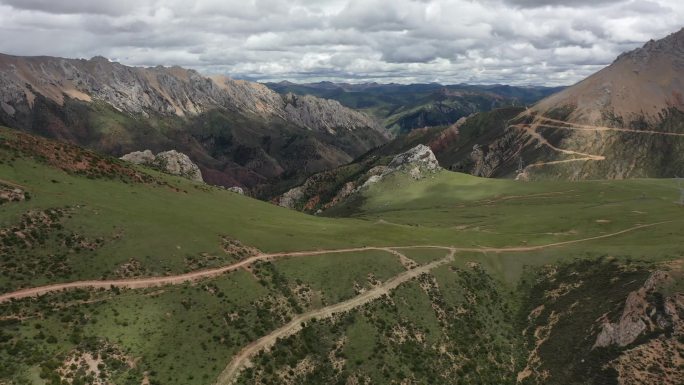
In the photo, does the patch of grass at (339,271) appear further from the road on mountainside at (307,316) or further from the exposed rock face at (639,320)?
the exposed rock face at (639,320)

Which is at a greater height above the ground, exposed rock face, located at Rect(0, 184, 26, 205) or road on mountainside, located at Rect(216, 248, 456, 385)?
exposed rock face, located at Rect(0, 184, 26, 205)

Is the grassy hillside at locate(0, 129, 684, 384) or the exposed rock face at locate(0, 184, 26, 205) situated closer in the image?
the grassy hillside at locate(0, 129, 684, 384)

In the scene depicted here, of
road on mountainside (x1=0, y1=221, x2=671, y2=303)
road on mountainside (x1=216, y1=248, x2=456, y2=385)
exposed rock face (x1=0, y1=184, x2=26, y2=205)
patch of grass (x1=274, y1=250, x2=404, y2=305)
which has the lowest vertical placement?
road on mountainside (x1=216, y1=248, x2=456, y2=385)

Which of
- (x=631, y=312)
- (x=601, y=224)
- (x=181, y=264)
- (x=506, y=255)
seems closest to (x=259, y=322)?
(x=181, y=264)

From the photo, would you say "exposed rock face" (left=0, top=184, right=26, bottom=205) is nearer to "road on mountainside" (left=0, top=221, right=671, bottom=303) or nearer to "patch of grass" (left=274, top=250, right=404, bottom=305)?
"road on mountainside" (left=0, top=221, right=671, bottom=303)

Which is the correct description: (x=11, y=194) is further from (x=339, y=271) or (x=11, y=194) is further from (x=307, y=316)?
(x=339, y=271)

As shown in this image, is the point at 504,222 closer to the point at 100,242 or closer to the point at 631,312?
the point at 631,312

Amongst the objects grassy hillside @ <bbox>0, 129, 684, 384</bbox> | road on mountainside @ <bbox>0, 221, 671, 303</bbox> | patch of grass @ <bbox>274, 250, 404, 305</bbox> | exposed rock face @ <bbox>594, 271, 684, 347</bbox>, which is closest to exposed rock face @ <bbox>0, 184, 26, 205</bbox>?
grassy hillside @ <bbox>0, 129, 684, 384</bbox>
